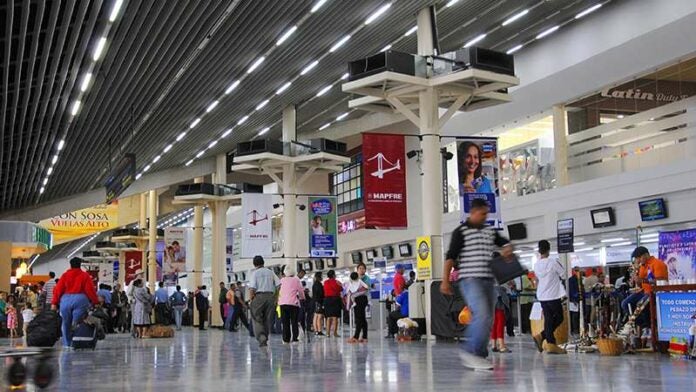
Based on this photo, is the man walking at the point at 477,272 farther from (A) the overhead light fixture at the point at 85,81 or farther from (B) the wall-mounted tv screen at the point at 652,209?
(A) the overhead light fixture at the point at 85,81

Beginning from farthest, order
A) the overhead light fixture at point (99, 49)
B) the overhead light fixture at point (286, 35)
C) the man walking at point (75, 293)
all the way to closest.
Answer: the overhead light fixture at point (286, 35) < the overhead light fixture at point (99, 49) < the man walking at point (75, 293)

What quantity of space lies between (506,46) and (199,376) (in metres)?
17.2

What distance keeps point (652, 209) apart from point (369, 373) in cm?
1194

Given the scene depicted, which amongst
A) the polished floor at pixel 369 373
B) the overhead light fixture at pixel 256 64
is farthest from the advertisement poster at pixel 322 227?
the polished floor at pixel 369 373

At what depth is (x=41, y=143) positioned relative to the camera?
2450 centimetres

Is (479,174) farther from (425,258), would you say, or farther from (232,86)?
(232,86)

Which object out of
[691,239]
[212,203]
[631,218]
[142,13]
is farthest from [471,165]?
[212,203]

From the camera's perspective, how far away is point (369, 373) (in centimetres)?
772

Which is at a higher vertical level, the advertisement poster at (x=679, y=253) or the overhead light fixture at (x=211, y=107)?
the overhead light fixture at (x=211, y=107)

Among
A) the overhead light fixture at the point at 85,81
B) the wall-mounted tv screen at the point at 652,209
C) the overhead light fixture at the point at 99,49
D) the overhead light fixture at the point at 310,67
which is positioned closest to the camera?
the overhead light fixture at the point at 99,49

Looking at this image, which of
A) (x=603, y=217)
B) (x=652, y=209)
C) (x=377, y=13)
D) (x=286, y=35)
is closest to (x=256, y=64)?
(x=286, y=35)

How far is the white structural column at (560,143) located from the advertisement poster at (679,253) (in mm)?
8932

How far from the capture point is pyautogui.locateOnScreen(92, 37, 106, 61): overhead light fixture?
15.6 metres

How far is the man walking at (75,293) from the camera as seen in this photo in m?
13.4
